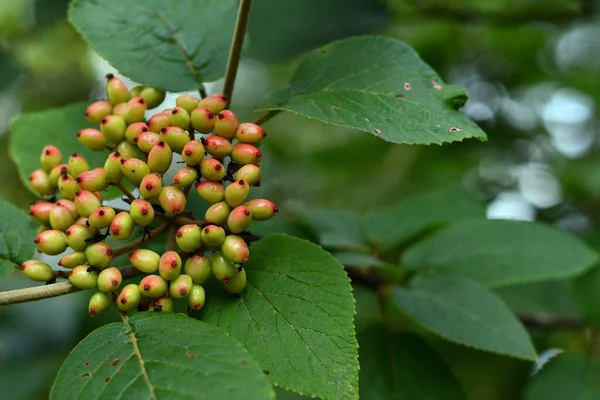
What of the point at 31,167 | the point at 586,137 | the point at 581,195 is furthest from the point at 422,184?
the point at 31,167

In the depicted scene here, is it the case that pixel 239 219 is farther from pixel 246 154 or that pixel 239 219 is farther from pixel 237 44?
pixel 237 44

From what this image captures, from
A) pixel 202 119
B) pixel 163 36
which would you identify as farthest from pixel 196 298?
pixel 163 36

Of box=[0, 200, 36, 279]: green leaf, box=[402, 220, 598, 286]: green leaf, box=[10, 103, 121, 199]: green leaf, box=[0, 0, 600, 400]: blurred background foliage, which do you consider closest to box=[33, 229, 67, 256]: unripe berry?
box=[0, 200, 36, 279]: green leaf

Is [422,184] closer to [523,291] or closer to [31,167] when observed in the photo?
[523,291]

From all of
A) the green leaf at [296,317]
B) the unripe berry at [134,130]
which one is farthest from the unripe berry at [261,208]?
the unripe berry at [134,130]

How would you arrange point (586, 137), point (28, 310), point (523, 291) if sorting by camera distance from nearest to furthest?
point (523, 291)
point (28, 310)
point (586, 137)
